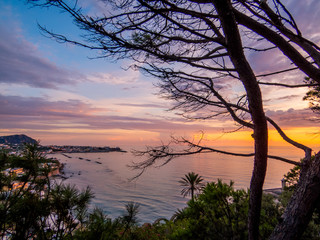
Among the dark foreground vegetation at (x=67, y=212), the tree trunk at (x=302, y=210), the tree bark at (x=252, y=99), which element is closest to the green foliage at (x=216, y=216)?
the dark foreground vegetation at (x=67, y=212)

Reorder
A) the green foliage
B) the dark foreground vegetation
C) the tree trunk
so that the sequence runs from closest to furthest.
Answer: the tree trunk → the dark foreground vegetation → the green foliage

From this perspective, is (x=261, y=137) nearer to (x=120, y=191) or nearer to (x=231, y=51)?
(x=231, y=51)

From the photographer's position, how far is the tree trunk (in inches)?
83.4

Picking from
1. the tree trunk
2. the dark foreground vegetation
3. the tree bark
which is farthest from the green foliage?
the tree trunk

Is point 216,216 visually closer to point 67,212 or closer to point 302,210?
point 302,210

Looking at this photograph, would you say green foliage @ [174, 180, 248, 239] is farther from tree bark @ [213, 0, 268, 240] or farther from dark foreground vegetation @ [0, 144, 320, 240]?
tree bark @ [213, 0, 268, 240]

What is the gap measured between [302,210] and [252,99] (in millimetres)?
1405

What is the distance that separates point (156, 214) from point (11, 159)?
3030 cm

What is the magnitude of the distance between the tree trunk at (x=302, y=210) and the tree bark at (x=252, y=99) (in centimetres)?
47

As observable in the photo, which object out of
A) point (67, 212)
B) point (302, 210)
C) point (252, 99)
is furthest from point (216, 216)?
point (67, 212)

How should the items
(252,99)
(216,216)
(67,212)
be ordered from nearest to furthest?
(252,99), (67,212), (216,216)

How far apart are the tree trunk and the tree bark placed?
47cm

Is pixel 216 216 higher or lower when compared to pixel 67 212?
lower

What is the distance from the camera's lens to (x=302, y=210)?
7.00 ft
